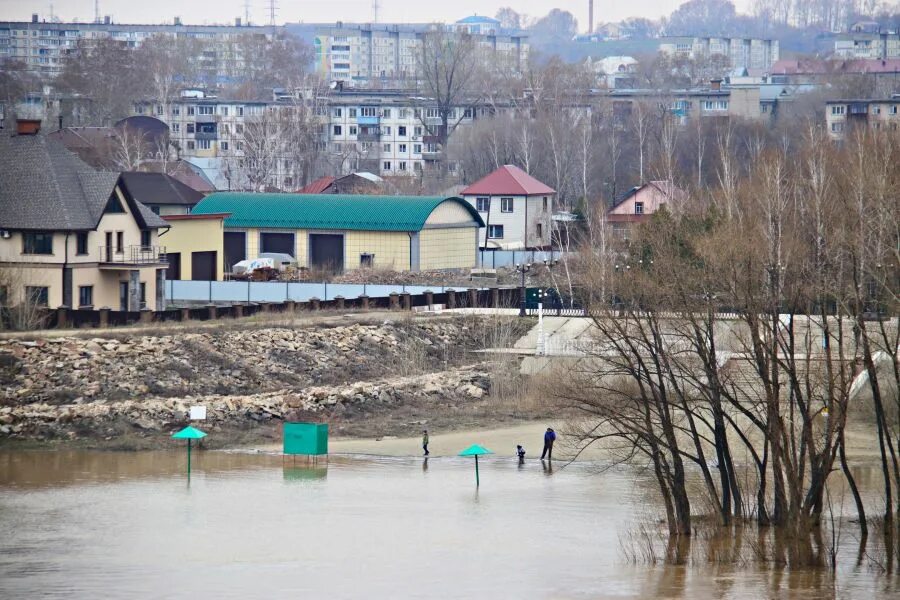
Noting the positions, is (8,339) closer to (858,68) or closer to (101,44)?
(101,44)

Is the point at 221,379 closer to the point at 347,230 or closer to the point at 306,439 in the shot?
the point at 306,439

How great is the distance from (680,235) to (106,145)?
2460 inches

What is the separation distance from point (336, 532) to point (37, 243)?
23021mm

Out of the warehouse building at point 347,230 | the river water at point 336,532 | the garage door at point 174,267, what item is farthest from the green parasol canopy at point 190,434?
the warehouse building at point 347,230

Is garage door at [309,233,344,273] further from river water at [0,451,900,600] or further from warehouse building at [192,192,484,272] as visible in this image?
river water at [0,451,900,600]

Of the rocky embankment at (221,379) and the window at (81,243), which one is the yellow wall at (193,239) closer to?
the window at (81,243)

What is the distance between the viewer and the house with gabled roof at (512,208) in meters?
77.1

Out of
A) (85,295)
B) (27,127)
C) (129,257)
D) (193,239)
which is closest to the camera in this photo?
(85,295)

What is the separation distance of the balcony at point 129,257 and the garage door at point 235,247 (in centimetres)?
1320

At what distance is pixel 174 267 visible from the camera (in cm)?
5878

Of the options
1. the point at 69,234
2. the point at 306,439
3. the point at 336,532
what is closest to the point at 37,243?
the point at 69,234

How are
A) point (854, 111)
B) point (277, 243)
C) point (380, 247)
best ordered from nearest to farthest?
point (380, 247), point (277, 243), point (854, 111)

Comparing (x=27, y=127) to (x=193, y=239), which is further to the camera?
(x=193, y=239)

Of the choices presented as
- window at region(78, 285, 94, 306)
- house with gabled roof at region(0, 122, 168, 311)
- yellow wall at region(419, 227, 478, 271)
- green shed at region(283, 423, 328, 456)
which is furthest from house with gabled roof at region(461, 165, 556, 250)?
green shed at region(283, 423, 328, 456)
